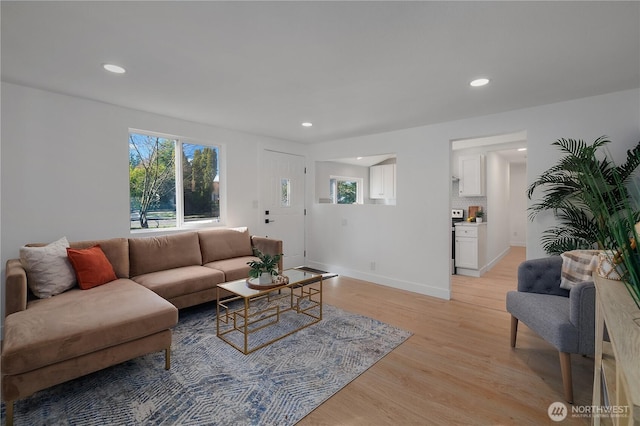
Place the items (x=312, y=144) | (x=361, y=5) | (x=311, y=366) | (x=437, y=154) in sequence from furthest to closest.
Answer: (x=312, y=144)
(x=437, y=154)
(x=311, y=366)
(x=361, y=5)

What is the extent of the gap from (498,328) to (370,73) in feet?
8.94

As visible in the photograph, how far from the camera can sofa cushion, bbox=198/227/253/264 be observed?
3799mm

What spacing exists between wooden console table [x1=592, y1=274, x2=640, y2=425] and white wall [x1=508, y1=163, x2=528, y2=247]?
7497 millimetres

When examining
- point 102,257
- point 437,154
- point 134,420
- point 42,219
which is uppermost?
point 437,154

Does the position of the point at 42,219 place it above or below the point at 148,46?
below

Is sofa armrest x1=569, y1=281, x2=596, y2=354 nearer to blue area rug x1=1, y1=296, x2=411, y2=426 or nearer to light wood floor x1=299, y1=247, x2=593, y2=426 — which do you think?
light wood floor x1=299, y1=247, x2=593, y2=426

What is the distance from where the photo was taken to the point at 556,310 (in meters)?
2.08

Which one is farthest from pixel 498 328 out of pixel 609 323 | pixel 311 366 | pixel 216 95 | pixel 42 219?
pixel 42 219

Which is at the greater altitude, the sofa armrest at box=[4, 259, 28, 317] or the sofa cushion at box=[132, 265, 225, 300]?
the sofa armrest at box=[4, 259, 28, 317]

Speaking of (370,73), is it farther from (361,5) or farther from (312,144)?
(312,144)

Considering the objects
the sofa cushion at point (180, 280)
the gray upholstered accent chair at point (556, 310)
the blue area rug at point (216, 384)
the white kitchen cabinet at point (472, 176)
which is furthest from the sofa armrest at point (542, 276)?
the white kitchen cabinet at point (472, 176)

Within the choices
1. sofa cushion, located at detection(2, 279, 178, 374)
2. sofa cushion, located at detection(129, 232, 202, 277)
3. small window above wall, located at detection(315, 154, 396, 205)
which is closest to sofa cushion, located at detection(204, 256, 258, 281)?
sofa cushion, located at detection(129, 232, 202, 277)

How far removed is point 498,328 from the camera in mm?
2941

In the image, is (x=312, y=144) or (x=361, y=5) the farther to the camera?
(x=312, y=144)
